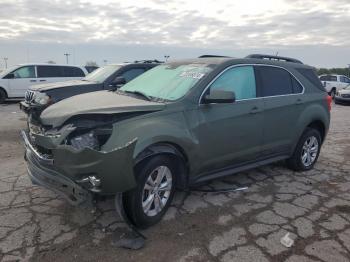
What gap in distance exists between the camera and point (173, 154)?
384 centimetres

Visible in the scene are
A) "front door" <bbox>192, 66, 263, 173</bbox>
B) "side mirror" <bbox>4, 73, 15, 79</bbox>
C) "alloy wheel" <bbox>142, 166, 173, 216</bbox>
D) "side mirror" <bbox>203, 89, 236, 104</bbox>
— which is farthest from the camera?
"side mirror" <bbox>4, 73, 15, 79</bbox>

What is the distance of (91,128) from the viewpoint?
355 cm

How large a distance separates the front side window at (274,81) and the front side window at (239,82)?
0.69 ft

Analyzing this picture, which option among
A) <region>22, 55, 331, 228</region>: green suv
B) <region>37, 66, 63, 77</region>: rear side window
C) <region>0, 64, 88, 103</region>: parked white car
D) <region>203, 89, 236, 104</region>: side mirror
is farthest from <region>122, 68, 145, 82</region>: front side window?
<region>37, 66, 63, 77</region>: rear side window

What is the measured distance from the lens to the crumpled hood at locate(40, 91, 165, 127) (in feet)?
12.1

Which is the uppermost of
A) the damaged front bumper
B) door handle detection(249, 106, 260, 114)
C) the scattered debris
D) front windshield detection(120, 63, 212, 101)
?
front windshield detection(120, 63, 212, 101)

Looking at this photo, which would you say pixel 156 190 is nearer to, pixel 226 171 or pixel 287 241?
pixel 226 171

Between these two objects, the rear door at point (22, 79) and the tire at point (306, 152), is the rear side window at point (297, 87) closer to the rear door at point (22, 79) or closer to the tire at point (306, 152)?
the tire at point (306, 152)

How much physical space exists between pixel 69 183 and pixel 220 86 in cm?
215

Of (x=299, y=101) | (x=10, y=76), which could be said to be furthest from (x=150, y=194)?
(x=10, y=76)

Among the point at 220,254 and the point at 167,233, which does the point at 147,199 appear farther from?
the point at 220,254

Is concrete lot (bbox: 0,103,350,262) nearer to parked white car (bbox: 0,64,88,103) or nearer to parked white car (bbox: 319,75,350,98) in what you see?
parked white car (bbox: 0,64,88,103)

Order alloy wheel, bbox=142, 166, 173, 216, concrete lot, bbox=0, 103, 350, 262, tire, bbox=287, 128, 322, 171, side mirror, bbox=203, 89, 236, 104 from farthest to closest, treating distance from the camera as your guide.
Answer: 1. tire, bbox=287, 128, 322, 171
2. side mirror, bbox=203, 89, 236, 104
3. alloy wheel, bbox=142, 166, 173, 216
4. concrete lot, bbox=0, 103, 350, 262

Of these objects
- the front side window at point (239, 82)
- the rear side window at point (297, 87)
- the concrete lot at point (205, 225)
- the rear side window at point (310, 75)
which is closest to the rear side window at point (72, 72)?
the concrete lot at point (205, 225)
